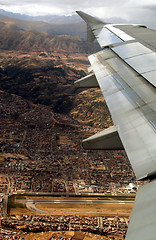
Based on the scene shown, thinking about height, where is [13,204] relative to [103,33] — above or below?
below

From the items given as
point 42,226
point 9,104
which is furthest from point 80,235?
point 9,104

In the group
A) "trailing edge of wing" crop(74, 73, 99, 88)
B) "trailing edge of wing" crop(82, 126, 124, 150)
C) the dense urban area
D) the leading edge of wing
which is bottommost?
the dense urban area

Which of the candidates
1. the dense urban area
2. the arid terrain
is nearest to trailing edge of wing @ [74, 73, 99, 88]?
the dense urban area

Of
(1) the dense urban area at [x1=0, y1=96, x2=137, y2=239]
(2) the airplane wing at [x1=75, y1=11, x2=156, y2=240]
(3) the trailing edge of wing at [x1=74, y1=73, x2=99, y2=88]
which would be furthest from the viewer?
(1) the dense urban area at [x1=0, y1=96, x2=137, y2=239]

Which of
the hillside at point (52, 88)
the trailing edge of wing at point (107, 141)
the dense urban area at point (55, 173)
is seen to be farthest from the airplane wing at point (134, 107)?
the hillside at point (52, 88)

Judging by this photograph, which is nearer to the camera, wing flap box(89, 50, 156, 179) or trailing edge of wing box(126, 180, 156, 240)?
trailing edge of wing box(126, 180, 156, 240)

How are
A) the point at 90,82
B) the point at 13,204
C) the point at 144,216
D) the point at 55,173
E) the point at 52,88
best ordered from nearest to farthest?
the point at 144,216, the point at 90,82, the point at 13,204, the point at 55,173, the point at 52,88

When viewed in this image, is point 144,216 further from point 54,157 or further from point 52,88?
point 52,88

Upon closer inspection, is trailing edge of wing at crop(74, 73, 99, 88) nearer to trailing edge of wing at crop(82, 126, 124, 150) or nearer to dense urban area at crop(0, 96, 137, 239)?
trailing edge of wing at crop(82, 126, 124, 150)

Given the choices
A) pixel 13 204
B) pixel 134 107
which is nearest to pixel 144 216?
pixel 134 107
